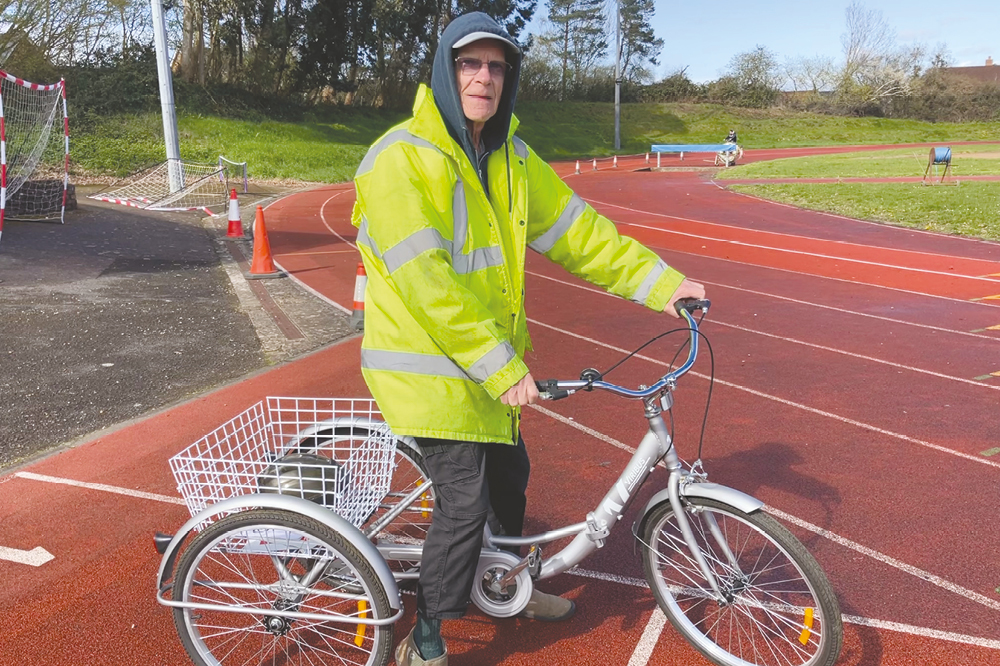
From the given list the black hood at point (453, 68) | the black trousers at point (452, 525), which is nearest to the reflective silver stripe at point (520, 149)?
the black hood at point (453, 68)

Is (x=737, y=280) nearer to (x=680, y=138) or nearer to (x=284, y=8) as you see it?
(x=284, y=8)

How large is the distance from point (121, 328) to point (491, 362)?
6.13 metres

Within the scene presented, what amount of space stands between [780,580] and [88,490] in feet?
11.7

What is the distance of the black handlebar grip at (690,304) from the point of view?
262cm

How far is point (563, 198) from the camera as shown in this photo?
9.20ft

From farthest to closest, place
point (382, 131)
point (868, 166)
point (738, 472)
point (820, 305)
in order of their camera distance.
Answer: point (382, 131), point (868, 166), point (820, 305), point (738, 472)

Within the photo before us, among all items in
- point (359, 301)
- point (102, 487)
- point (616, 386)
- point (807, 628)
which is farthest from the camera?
point (359, 301)

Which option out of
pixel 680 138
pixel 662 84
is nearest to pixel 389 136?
pixel 680 138

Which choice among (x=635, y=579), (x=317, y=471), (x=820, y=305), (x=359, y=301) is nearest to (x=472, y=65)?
(x=317, y=471)

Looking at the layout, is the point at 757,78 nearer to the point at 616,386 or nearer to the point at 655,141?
the point at 655,141

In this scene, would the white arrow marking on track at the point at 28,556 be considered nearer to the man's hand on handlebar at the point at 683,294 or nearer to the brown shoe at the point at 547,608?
the brown shoe at the point at 547,608

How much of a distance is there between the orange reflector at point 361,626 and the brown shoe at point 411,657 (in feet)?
0.48

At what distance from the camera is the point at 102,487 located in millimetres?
4203

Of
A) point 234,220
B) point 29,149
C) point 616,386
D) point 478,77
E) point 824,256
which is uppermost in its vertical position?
point 478,77
